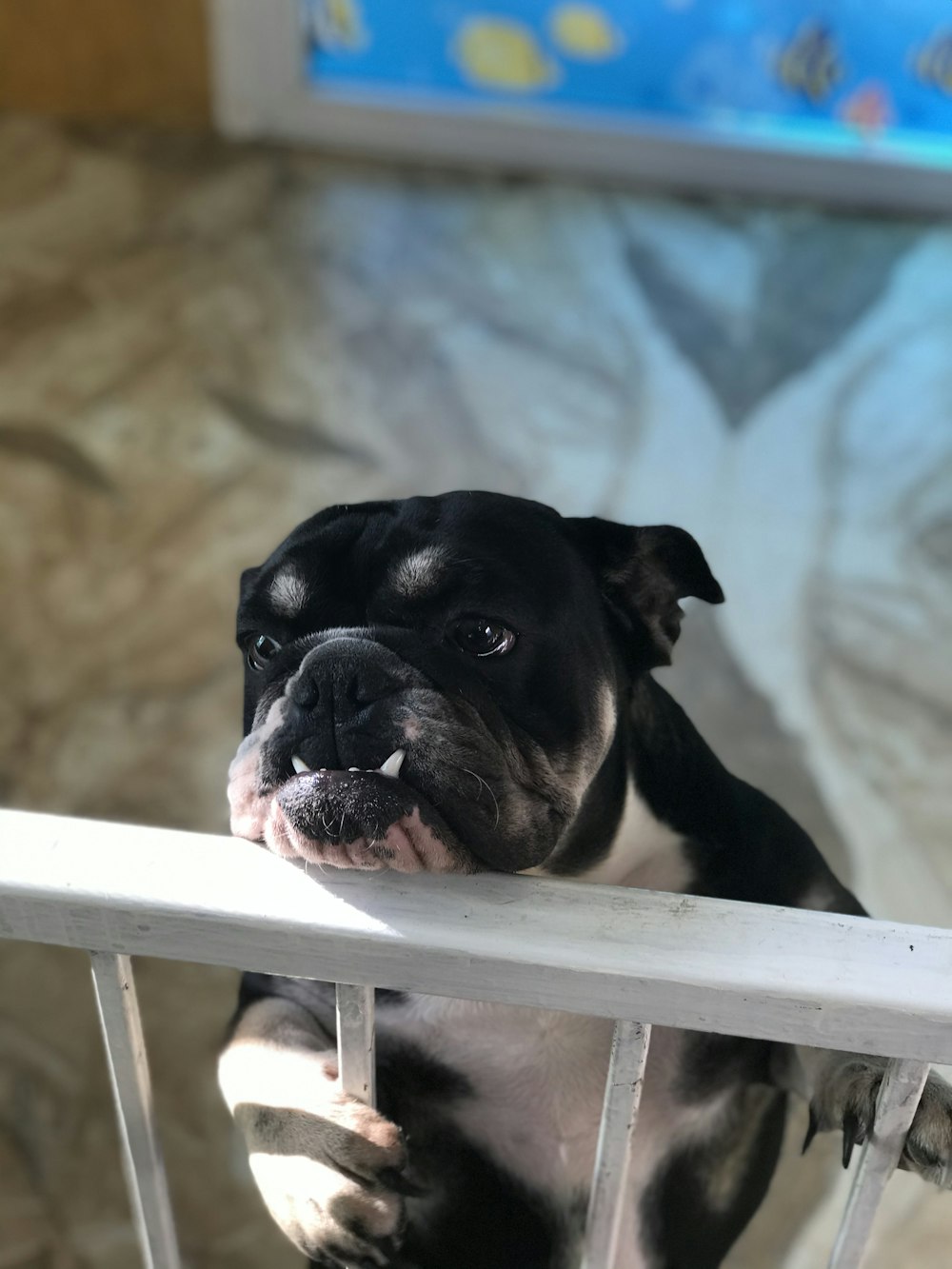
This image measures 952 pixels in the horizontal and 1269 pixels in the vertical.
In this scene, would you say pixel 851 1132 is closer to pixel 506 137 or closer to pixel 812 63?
pixel 812 63

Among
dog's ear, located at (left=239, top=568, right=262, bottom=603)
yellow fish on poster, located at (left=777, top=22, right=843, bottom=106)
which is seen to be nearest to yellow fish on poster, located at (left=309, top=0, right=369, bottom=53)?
yellow fish on poster, located at (left=777, top=22, right=843, bottom=106)

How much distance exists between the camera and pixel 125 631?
104cm

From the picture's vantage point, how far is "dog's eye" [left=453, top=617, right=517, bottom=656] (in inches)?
20.0

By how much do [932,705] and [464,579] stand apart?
1.27 feet

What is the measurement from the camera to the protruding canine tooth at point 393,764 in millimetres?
483

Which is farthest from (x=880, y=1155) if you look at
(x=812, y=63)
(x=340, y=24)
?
(x=340, y=24)

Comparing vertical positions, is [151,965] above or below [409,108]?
below

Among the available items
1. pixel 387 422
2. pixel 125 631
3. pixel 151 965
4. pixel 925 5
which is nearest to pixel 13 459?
pixel 125 631

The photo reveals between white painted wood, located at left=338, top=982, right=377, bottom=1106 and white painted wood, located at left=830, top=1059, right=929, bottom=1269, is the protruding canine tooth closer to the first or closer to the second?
white painted wood, located at left=338, top=982, right=377, bottom=1106

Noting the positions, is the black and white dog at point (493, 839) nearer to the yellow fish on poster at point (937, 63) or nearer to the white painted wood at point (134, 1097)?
the white painted wood at point (134, 1097)

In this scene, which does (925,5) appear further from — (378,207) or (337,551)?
(337,551)

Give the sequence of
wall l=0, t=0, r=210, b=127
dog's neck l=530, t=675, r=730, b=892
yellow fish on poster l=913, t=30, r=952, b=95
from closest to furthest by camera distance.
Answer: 1. dog's neck l=530, t=675, r=730, b=892
2. yellow fish on poster l=913, t=30, r=952, b=95
3. wall l=0, t=0, r=210, b=127

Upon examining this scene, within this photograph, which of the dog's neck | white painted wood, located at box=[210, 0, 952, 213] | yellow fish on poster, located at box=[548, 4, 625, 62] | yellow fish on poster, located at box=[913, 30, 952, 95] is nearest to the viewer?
the dog's neck

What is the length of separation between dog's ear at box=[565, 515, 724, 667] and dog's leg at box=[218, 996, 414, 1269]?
0.24 metres
